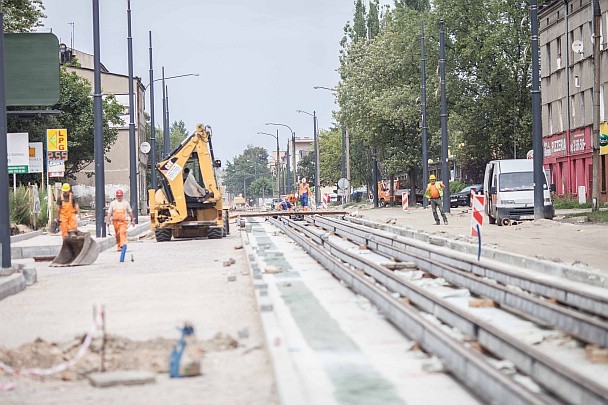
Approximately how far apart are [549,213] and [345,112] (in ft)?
148

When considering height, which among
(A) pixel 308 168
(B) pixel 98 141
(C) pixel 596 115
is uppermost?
(A) pixel 308 168

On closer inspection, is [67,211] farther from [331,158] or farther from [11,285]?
[331,158]

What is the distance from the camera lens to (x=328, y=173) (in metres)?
130

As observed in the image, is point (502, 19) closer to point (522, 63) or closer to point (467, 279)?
point (522, 63)

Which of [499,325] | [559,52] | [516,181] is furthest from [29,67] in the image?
[559,52]

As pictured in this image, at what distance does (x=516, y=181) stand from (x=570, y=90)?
885 inches

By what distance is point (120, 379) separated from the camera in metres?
9.19

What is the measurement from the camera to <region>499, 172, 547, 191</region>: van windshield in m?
39.3

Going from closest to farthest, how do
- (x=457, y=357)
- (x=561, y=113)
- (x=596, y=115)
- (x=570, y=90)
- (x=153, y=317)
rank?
(x=457, y=357) → (x=153, y=317) → (x=596, y=115) → (x=570, y=90) → (x=561, y=113)

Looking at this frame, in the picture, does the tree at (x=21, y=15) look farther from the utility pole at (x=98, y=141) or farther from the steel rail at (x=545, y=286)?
the steel rail at (x=545, y=286)

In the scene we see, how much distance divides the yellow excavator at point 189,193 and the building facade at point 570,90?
A: 20.5 m

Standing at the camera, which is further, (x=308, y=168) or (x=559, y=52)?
(x=308, y=168)

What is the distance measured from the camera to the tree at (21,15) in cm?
5331

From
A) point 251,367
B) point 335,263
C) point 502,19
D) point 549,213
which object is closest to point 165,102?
point 502,19
